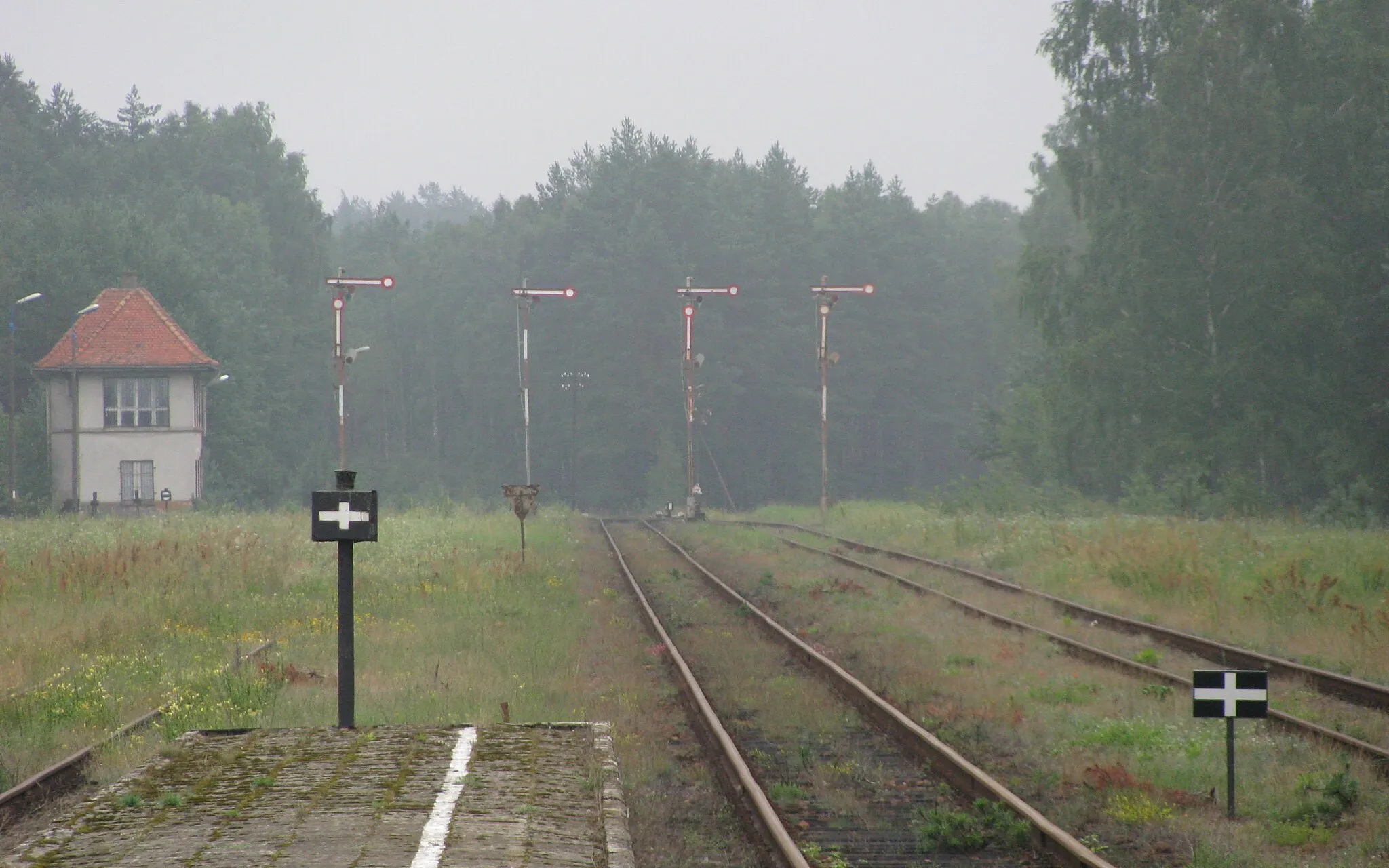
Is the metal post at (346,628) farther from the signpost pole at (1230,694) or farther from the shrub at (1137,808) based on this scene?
the signpost pole at (1230,694)

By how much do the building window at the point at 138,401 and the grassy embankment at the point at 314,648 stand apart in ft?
91.0

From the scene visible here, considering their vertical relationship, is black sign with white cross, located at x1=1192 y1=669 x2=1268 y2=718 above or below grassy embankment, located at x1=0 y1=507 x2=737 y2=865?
above

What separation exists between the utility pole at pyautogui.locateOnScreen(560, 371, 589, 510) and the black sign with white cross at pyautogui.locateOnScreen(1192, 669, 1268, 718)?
64384 millimetres

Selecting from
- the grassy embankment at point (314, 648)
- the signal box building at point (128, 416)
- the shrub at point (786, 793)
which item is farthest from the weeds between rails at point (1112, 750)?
the signal box building at point (128, 416)

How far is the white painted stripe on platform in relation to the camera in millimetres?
5748

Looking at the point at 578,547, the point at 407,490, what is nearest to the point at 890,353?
the point at 407,490

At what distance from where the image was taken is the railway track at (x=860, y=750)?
24.1 ft

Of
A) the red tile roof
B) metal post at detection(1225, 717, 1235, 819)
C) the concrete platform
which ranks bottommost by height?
metal post at detection(1225, 717, 1235, 819)

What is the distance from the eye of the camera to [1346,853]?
287 inches

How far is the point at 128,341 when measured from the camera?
5569 centimetres

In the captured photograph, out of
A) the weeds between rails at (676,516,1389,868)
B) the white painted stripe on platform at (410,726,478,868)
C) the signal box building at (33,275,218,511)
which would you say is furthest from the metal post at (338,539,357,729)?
the signal box building at (33,275,218,511)

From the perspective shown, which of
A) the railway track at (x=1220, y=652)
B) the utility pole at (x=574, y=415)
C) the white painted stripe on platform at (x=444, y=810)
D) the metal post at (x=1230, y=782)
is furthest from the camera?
the utility pole at (x=574, y=415)

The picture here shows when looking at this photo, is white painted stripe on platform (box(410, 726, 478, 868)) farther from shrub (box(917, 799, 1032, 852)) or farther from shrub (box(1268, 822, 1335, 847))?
shrub (box(1268, 822, 1335, 847))

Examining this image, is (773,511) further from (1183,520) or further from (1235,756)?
(1235,756)
